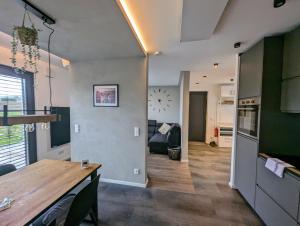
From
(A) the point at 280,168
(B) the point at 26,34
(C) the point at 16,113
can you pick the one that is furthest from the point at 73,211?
(C) the point at 16,113

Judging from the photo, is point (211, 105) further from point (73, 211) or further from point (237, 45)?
point (73, 211)

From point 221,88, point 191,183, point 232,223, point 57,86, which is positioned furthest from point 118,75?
point 221,88

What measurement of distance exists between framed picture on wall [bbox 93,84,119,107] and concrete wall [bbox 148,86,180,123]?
3.93 m

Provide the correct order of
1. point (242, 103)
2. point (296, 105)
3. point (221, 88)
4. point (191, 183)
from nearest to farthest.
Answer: point (296, 105)
point (242, 103)
point (191, 183)
point (221, 88)

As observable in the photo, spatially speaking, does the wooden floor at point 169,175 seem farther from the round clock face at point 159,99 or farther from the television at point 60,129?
the round clock face at point 159,99

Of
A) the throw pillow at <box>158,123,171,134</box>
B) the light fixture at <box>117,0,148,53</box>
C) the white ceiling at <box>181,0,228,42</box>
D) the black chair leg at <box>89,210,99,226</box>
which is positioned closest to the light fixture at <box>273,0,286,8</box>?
the white ceiling at <box>181,0,228,42</box>

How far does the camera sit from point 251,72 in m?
2.31

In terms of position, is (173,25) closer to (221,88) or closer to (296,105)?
(296,105)

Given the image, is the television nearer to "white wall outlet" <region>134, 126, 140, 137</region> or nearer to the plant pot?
"white wall outlet" <region>134, 126, 140, 137</region>

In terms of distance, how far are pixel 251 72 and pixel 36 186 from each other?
10.2 ft

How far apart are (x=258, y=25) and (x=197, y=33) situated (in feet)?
2.30

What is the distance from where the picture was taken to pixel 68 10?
1435mm

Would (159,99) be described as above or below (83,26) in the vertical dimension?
below

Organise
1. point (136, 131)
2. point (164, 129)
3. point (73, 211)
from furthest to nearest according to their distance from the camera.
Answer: point (164, 129), point (136, 131), point (73, 211)
